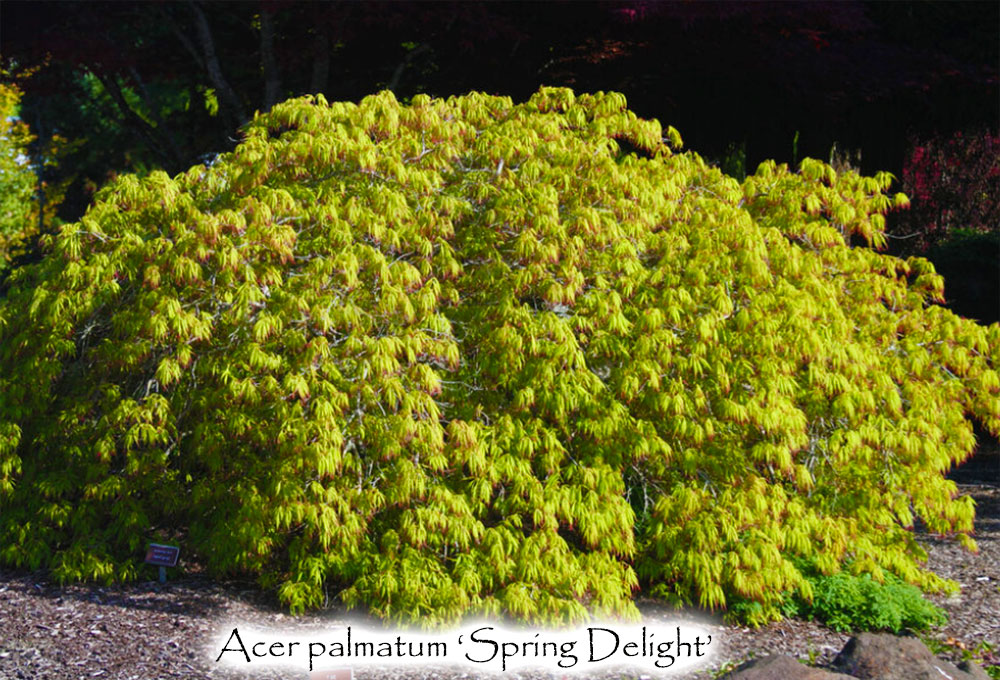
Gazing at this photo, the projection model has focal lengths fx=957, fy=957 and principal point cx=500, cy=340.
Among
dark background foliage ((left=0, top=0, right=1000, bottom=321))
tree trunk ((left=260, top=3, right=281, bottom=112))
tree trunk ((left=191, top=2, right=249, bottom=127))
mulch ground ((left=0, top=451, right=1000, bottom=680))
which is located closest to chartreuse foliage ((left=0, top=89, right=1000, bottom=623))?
mulch ground ((left=0, top=451, right=1000, bottom=680))

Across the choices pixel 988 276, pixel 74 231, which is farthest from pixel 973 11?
pixel 74 231

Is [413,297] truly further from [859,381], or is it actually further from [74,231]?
[859,381]

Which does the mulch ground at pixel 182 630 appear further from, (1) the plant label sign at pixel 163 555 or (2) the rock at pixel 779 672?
(2) the rock at pixel 779 672

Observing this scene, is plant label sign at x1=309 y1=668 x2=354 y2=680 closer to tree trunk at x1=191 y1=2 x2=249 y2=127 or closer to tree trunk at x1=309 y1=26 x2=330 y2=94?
tree trunk at x1=309 y1=26 x2=330 y2=94

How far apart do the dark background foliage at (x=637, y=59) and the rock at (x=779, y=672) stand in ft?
22.7

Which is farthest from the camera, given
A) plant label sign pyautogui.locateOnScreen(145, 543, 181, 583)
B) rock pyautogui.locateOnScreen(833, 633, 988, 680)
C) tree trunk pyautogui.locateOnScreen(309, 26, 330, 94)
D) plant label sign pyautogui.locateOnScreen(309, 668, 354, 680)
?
tree trunk pyautogui.locateOnScreen(309, 26, 330, 94)

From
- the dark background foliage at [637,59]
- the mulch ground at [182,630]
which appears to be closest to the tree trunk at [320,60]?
the dark background foliage at [637,59]

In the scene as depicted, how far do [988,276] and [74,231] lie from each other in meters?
9.21

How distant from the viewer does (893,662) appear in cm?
424

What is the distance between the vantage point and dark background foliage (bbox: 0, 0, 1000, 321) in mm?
10875

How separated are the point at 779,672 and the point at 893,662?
23.3 inches

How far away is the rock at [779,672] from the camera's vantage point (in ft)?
13.1

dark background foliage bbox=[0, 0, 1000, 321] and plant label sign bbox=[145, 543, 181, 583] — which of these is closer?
plant label sign bbox=[145, 543, 181, 583]

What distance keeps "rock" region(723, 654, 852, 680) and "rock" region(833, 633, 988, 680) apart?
269 millimetres
